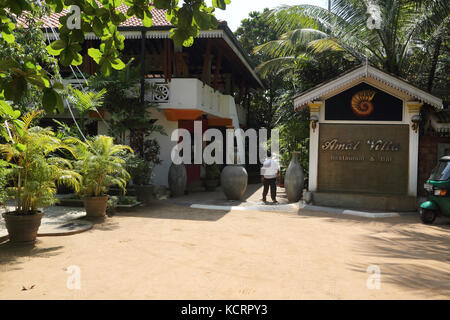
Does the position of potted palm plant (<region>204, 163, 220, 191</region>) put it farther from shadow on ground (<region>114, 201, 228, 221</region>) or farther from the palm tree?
the palm tree

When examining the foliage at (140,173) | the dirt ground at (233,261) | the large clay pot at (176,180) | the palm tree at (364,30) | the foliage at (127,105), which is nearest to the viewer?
the dirt ground at (233,261)

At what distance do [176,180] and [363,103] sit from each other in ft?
20.4

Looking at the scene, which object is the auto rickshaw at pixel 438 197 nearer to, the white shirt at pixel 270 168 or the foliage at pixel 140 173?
the white shirt at pixel 270 168

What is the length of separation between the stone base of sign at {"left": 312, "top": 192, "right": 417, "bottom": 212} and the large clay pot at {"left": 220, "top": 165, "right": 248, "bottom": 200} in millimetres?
2217

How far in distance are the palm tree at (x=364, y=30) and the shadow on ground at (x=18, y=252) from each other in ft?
35.5

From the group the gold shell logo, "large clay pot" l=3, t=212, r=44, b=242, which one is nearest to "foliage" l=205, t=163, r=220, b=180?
the gold shell logo

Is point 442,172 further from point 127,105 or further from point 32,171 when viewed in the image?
point 127,105

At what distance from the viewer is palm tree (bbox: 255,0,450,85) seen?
524 inches

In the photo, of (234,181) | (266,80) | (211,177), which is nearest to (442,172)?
(234,181)

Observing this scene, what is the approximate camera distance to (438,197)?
9453mm

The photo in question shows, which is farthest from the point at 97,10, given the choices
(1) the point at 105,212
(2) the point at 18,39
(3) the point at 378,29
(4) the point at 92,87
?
(3) the point at 378,29

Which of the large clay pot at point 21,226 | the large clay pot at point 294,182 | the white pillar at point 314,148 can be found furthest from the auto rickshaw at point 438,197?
the large clay pot at point 21,226

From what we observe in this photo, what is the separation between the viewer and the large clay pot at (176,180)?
1359 centimetres
